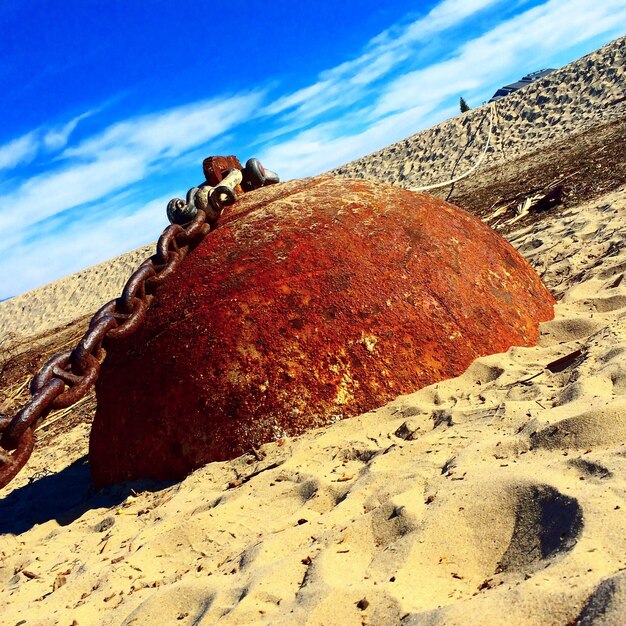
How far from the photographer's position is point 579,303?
350 cm

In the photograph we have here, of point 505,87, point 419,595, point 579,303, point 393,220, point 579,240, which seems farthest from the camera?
point 505,87

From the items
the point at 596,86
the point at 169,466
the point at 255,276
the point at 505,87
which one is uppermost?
the point at 505,87

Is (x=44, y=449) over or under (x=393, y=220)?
under

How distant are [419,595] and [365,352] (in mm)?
1311

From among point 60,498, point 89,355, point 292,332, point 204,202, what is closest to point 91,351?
point 89,355

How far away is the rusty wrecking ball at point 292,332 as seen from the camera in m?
2.69

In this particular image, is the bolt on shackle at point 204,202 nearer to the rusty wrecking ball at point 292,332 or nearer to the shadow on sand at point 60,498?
the rusty wrecking ball at point 292,332

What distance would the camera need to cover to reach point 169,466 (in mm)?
2818

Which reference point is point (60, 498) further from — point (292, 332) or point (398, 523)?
point (398, 523)

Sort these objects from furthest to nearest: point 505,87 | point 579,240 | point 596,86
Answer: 1. point 505,87
2. point 596,86
3. point 579,240

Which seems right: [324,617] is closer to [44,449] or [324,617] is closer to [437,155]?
[44,449]

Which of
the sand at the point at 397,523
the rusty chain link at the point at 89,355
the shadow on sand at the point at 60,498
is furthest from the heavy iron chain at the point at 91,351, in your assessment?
the shadow on sand at the point at 60,498

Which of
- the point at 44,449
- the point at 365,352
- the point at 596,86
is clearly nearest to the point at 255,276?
the point at 365,352

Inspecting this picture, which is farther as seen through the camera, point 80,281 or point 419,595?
point 80,281
